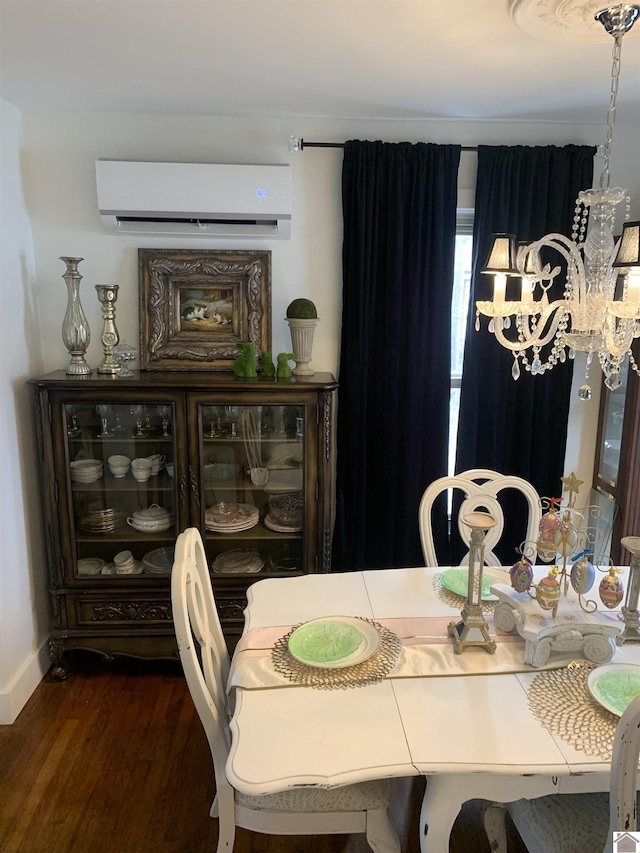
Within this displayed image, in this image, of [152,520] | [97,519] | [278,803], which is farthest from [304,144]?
[278,803]

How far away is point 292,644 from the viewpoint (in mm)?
1565

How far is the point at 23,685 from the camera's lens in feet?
8.00

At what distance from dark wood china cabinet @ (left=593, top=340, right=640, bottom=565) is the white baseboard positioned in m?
2.75

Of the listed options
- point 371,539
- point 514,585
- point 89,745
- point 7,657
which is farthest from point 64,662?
point 514,585

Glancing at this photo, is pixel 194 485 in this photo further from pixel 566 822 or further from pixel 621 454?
pixel 621 454

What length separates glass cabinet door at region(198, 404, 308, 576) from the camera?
2580mm

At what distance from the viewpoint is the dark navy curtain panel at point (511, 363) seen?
261 centimetres

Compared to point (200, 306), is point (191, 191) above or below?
above

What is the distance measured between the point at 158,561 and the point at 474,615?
1.60 meters

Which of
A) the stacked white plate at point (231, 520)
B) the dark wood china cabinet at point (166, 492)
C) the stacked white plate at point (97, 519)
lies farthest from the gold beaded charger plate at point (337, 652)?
the stacked white plate at point (97, 519)

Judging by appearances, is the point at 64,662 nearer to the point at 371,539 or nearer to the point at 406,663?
the point at 371,539

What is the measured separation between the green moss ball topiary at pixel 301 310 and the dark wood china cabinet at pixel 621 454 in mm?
1456

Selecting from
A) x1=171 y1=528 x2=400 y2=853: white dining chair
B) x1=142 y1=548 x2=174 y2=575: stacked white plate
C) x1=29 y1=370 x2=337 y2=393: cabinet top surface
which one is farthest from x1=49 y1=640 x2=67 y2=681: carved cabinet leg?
x1=171 y1=528 x2=400 y2=853: white dining chair

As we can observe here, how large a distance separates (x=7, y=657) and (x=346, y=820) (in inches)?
64.2
